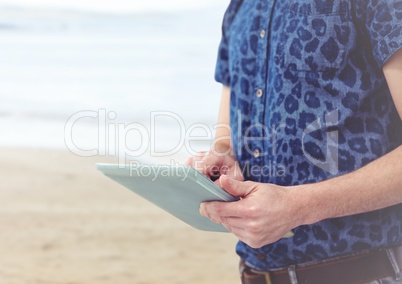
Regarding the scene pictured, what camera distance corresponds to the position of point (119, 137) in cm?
898

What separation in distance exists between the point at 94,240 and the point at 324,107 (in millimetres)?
3681

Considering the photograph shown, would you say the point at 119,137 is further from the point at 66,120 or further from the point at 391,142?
the point at 391,142

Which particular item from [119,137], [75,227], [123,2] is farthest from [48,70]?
[123,2]

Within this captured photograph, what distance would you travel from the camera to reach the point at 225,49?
2.04m

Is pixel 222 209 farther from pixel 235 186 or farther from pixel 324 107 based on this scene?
pixel 324 107

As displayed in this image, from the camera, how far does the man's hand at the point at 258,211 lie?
1.37 metres

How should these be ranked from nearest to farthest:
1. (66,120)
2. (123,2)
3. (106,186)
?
(106,186) < (66,120) < (123,2)

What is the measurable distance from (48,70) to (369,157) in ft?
53.2

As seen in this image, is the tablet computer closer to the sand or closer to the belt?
the belt

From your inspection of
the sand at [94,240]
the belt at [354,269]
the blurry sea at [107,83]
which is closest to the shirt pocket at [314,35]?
the belt at [354,269]

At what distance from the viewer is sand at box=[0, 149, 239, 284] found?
4.36 metres

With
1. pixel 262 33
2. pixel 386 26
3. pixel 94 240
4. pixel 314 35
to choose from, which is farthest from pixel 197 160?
pixel 94 240

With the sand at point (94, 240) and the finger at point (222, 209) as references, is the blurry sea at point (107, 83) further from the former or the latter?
the finger at point (222, 209)

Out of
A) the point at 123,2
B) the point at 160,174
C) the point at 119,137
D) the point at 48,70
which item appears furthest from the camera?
the point at 123,2
